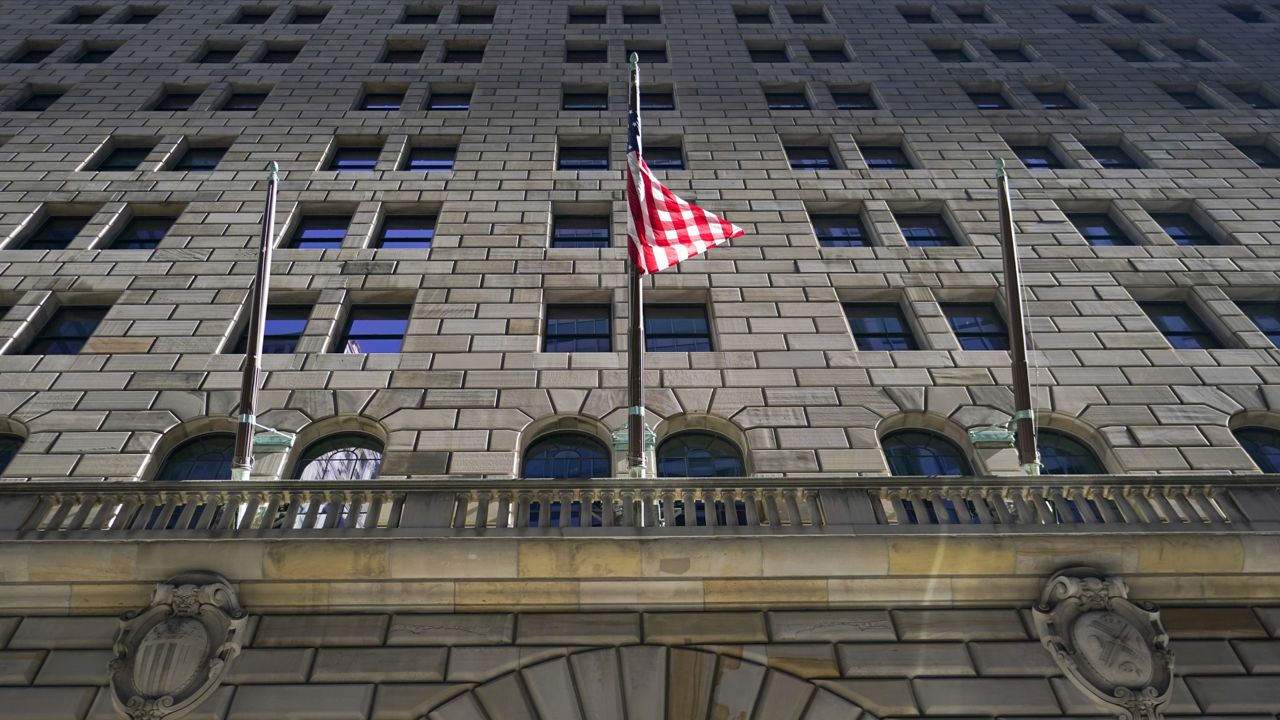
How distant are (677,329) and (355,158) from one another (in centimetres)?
1066

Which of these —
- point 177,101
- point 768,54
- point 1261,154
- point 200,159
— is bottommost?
point 200,159

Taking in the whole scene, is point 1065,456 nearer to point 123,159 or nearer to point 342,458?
point 342,458

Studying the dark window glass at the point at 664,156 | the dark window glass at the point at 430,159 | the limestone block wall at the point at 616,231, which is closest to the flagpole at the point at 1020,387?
the limestone block wall at the point at 616,231

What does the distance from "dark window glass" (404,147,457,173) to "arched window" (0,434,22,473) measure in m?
10.4

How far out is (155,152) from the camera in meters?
20.2

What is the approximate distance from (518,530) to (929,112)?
18361mm

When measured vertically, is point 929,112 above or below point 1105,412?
above

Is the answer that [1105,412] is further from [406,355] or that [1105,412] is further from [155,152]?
[155,152]

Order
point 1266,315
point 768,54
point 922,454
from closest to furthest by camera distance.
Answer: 1. point 922,454
2. point 1266,315
3. point 768,54

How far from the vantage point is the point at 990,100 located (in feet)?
80.0

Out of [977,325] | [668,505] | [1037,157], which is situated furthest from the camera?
[1037,157]

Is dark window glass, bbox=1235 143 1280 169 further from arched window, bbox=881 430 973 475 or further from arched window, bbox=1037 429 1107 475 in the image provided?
arched window, bbox=881 430 973 475

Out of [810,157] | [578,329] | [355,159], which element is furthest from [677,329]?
[355,159]

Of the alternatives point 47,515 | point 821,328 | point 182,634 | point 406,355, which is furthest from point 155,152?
point 821,328
